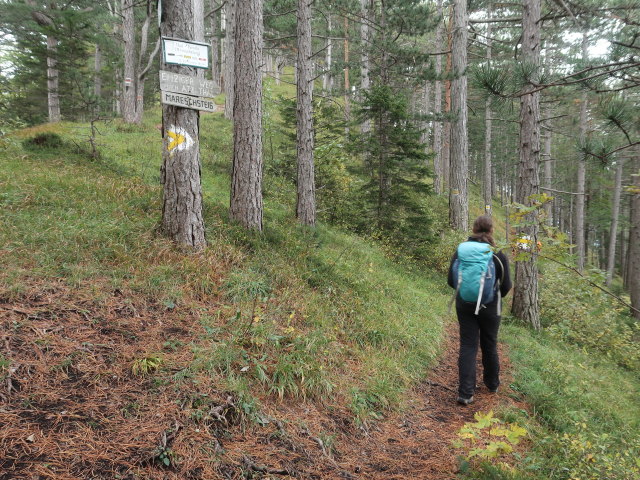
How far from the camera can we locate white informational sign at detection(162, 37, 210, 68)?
178 inches

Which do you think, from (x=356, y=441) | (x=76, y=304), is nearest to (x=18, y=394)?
(x=76, y=304)

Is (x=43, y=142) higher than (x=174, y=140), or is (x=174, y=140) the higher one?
(x=43, y=142)

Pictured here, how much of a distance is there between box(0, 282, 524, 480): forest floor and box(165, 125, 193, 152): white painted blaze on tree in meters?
2.02

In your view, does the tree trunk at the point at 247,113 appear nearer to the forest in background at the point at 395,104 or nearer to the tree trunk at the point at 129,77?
the forest in background at the point at 395,104

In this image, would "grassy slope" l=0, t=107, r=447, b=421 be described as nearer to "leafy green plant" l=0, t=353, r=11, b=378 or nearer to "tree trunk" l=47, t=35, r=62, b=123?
"leafy green plant" l=0, t=353, r=11, b=378

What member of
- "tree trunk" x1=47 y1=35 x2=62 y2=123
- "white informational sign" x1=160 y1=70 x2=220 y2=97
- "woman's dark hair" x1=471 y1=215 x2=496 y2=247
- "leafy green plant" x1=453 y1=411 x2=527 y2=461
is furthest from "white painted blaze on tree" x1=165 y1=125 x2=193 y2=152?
"tree trunk" x1=47 y1=35 x2=62 y2=123

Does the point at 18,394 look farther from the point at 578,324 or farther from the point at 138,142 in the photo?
the point at 578,324

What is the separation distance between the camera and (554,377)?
16.9 ft

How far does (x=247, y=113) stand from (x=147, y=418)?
16.4 feet

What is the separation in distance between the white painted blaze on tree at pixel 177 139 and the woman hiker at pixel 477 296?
3.77 meters

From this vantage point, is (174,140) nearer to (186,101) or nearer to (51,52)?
(186,101)

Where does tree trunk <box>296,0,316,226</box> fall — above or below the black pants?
above

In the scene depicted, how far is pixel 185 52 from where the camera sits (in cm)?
460

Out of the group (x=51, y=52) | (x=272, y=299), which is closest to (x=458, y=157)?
(x=272, y=299)
